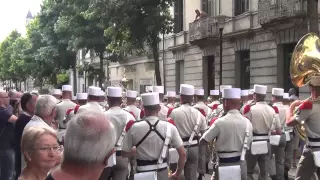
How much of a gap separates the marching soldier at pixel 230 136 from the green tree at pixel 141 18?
50.8ft

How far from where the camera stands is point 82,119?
7.80ft

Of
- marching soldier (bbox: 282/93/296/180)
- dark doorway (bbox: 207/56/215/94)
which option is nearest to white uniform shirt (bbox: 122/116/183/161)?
marching soldier (bbox: 282/93/296/180)

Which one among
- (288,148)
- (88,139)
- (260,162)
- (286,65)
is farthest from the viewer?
(286,65)

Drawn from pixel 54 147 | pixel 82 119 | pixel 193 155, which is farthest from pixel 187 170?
pixel 82 119

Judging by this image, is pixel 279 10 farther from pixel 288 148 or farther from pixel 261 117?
pixel 261 117

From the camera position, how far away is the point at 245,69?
23641mm

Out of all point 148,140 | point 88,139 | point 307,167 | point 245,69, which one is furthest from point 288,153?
point 245,69

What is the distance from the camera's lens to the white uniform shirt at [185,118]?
29.5ft

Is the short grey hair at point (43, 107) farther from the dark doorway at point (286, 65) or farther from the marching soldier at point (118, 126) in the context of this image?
the dark doorway at point (286, 65)

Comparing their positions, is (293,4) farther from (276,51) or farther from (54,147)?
(54,147)

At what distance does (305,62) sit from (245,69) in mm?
15808

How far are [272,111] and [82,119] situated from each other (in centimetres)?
713

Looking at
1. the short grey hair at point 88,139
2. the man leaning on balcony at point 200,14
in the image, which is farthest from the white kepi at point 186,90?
the man leaning on balcony at point 200,14

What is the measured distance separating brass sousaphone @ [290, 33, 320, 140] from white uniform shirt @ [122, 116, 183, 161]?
2725 millimetres
